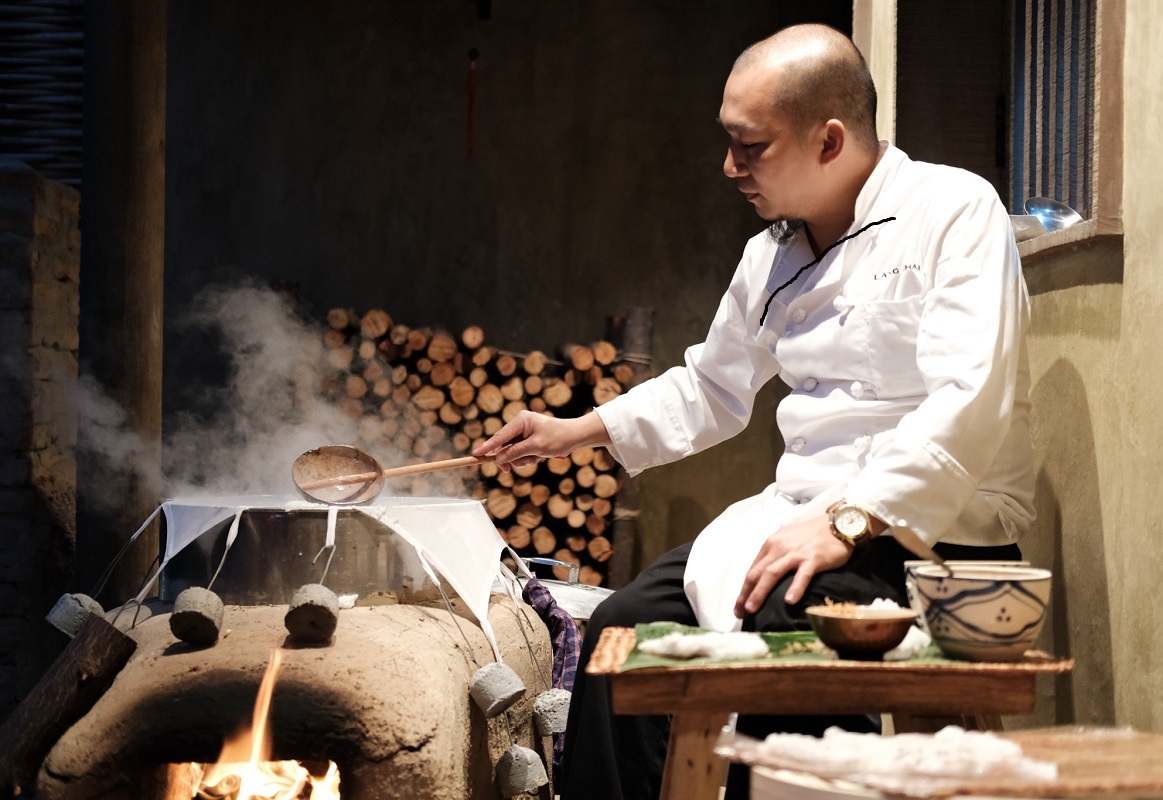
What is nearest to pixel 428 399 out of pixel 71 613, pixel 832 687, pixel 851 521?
pixel 71 613

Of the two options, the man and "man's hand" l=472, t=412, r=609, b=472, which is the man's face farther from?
"man's hand" l=472, t=412, r=609, b=472

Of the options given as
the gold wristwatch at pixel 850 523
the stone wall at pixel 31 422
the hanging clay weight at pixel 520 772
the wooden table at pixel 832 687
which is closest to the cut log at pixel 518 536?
the stone wall at pixel 31 422

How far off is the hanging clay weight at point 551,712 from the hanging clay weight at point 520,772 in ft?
0.47

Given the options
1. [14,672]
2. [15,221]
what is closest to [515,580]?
[14,672]

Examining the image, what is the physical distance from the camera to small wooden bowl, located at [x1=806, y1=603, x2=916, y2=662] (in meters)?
1.66

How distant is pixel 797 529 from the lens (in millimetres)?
2090

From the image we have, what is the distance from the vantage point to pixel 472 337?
607cm

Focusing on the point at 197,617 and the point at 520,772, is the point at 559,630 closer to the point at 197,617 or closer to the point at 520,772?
the point at 520,772

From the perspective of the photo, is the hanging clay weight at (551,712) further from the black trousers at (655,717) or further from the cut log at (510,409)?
the cut log at (510,409)

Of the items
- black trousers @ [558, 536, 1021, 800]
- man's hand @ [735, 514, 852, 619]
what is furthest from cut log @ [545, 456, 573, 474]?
man's hand @ [735, 514, 852, 619]

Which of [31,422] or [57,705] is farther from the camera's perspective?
[31,422]

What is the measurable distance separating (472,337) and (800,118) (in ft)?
12.4

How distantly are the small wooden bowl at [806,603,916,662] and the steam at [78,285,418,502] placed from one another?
4176 mm

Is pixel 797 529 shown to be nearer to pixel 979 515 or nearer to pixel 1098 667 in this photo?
pixel 979 515
